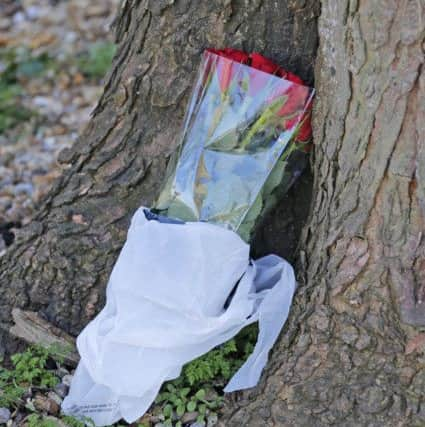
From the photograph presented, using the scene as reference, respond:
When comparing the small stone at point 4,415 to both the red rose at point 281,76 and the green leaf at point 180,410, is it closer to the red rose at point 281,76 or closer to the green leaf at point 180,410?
the green leaf at point 180,410

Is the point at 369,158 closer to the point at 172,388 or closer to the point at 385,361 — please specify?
the point at 385,361

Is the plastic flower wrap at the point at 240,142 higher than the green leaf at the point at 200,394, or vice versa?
the plastic flower wrap at the point at 240,142

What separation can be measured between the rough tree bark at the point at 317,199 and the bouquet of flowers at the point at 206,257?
0.33 ft

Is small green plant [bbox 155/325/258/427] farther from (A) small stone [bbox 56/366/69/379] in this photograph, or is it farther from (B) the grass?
(A) small stone [bbox 56/366/69/379]

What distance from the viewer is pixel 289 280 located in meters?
2.50

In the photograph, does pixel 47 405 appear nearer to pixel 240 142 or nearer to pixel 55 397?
pixel 55 397

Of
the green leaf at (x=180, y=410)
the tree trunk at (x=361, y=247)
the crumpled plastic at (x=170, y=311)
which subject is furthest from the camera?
the green leaf at (x=180, y=410)

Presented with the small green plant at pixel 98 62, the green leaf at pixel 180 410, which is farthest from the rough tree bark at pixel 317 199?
the small green plant at pixel 98 62

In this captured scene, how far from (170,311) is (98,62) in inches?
105

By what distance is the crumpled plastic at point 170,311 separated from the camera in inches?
95.1

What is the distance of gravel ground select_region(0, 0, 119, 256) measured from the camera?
4012 mm

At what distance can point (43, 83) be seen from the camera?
482 cm

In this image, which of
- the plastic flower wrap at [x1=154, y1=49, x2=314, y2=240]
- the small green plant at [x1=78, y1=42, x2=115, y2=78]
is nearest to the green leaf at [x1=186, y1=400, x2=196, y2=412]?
the plastic flower wrap at [x1=154, y1=49, x2=314, y2=240]

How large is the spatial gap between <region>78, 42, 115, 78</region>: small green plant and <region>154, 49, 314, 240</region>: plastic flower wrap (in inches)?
90.8
